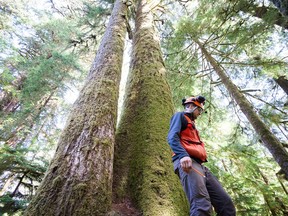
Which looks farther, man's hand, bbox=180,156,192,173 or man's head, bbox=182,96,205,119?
man's head, bbox=182,96,205,119

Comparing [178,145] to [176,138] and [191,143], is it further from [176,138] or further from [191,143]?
[191,143]

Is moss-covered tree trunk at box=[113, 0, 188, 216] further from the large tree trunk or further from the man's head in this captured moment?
the large tree trunk

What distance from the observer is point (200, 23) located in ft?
22.4

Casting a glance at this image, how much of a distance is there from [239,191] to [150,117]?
2786mm

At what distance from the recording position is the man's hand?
6.87 ft

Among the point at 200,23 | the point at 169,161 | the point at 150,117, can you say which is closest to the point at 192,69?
the point at 200,23

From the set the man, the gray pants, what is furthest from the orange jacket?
the gray pants

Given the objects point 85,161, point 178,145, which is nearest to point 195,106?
point 178,145

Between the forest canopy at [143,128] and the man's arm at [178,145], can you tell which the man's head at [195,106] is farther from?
the forest canopy at [143,128]

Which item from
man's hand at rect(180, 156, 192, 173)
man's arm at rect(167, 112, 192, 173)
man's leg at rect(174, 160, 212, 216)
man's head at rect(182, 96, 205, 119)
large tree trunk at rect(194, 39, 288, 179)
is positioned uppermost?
large tree trunk at rect(194, 39, 288, 179)

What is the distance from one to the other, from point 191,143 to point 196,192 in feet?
A: 1.87

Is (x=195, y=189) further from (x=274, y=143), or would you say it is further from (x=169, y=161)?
(x=274, y=143)

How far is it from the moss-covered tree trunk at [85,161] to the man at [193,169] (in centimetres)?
77

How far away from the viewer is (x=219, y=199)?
2348 mm
